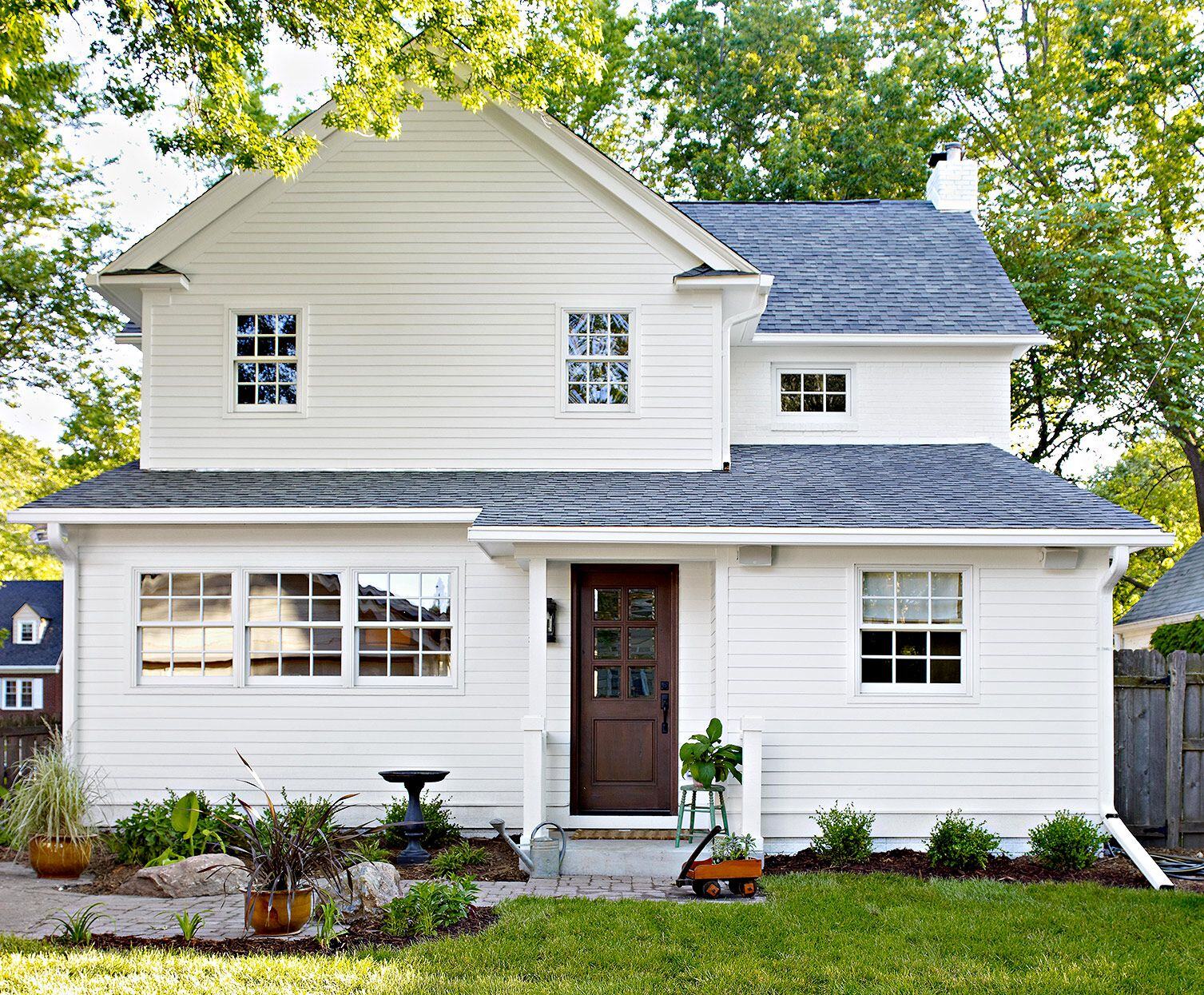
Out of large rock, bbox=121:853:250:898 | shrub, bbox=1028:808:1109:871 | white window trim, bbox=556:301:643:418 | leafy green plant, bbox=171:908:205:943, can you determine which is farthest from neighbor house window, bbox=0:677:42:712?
shrub, bbox=1028:808:1109:871

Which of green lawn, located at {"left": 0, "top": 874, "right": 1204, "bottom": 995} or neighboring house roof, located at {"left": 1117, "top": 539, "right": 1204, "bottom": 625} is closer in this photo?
green lawn, located at {"left": 0, "top": 874, "right": 1204, "bottom": 995}

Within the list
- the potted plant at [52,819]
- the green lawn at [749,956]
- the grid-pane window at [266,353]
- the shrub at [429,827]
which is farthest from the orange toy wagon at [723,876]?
the grid-pane window at [266,353]

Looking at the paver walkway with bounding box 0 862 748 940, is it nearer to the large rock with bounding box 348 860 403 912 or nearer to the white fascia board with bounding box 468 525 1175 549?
the large rock with bounding box 348 860 403 912

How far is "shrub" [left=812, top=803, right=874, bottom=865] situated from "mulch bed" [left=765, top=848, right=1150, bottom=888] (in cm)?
7

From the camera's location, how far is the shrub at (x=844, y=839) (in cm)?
991

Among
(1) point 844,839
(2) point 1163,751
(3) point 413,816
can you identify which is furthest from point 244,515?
(2) point 1163,751

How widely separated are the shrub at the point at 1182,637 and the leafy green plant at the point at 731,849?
29.0 feet

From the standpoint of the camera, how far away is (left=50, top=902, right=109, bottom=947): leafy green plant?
7039mm

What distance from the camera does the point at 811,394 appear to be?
13.8m

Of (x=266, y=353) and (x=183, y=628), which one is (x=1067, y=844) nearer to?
(x=183, y=628)

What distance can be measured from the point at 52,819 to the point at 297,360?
16.7ft

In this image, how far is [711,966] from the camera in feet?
21.9

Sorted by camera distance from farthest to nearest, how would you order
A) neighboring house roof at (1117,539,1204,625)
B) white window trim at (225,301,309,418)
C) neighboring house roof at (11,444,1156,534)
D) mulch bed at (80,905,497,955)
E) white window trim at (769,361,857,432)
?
neighboring house roof at (1117,539,1204,625) → white window trim at (769,361,857,432) → white window trim at (225,301,309,418) → neighboring house roof at (11,444,1156,534) → mulch bed at (80,905,497,955)

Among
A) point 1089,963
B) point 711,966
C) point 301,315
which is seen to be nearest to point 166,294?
point 301,315
